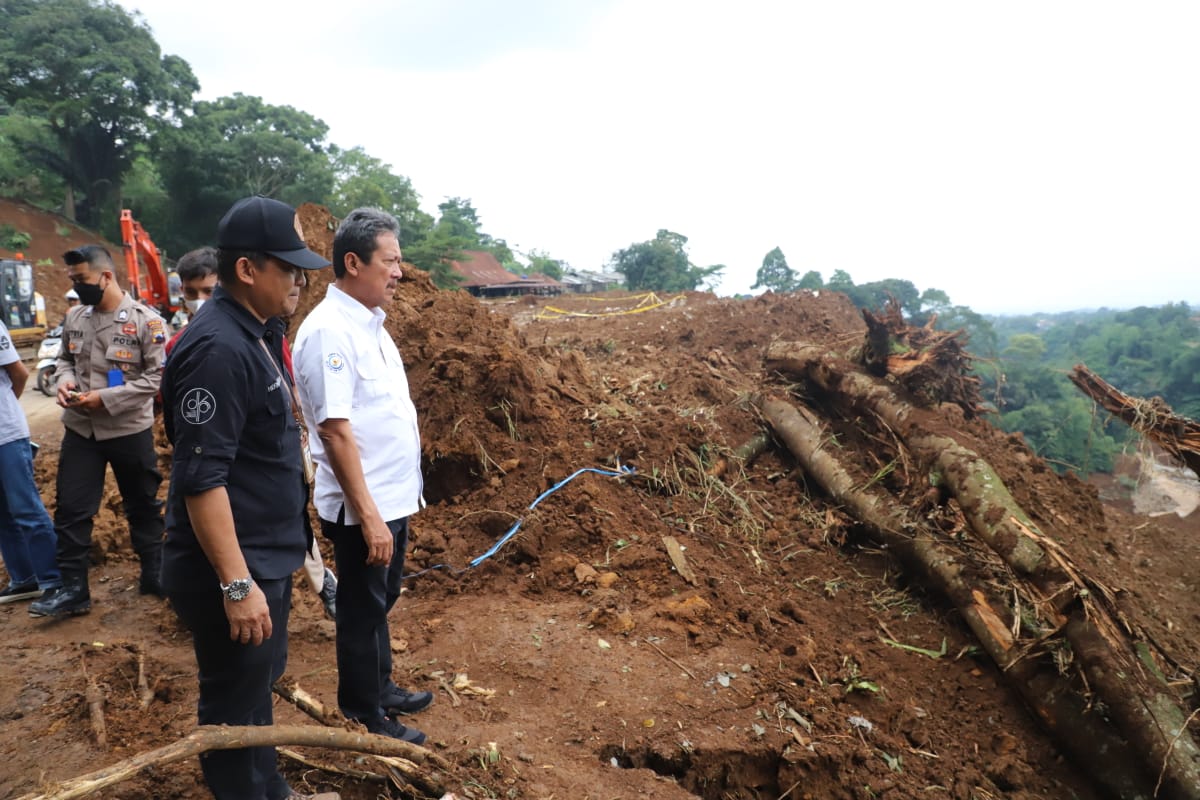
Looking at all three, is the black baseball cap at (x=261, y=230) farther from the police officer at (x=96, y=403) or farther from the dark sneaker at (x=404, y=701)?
the police officer at (x=96, y=403)

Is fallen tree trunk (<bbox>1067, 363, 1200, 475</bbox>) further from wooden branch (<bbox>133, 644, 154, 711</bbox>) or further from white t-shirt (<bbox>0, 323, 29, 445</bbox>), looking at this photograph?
white t-shirt (<bbox>0, 323, 29, 445</bbox>)

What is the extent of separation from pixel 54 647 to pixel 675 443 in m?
3.77

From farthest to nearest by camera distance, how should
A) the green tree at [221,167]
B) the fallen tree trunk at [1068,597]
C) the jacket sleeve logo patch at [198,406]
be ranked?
the green tree at [221,167] → the fallen tree trunk at [1068,597] → the jacket sleeve logo patch at [198,406]

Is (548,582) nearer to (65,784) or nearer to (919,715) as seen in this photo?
(919,715)

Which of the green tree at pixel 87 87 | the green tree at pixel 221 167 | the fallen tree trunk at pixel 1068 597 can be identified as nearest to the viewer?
the fallen tree trunk at pixel 1068 597

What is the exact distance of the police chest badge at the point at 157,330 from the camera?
3.34 metres

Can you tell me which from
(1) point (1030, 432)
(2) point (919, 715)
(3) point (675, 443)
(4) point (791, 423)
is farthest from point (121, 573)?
(1) point (1030, 432)

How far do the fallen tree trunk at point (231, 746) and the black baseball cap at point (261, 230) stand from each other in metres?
1.12

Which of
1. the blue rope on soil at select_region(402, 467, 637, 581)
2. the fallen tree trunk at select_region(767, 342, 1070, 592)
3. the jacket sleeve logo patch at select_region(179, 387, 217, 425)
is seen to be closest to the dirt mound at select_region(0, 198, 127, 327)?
the blue rope on soil at select_region(402, 467, 637, 581)

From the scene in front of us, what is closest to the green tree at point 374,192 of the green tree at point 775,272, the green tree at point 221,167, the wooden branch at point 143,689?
the green tree at point 221,167

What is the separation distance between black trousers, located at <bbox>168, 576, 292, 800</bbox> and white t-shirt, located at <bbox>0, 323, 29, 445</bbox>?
245 cm

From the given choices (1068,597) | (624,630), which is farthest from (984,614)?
(624,630)

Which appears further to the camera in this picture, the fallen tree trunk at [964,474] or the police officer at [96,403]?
the fallen tree trunk at [964,474]

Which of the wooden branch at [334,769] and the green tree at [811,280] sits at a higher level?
the green tree at [811,280]
